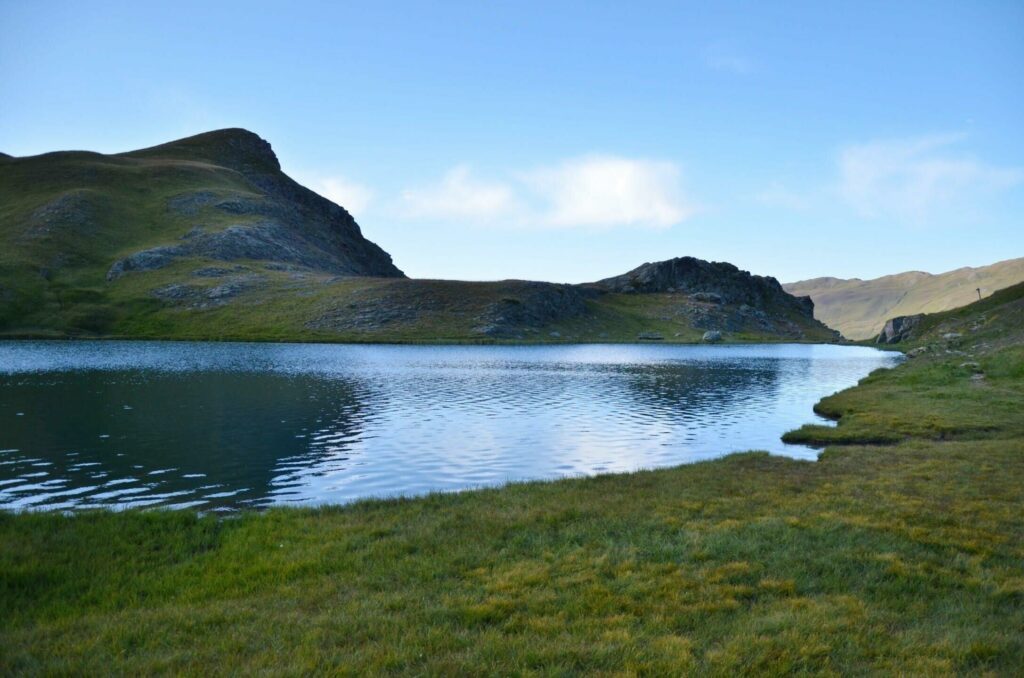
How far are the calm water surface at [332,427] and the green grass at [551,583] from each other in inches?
316

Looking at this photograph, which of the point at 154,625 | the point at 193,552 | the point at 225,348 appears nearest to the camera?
the point at 154,625

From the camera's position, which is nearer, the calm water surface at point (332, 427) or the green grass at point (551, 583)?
the green grass at point (551, 583)

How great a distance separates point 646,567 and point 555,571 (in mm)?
2161

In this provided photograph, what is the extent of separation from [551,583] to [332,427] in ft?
107

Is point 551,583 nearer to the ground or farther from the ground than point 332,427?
farther from the ground

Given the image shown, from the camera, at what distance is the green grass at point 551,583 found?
1046 centimetres

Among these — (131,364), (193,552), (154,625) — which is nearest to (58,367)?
(131,364)

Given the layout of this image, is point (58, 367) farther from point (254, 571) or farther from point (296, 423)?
point (254, 571)

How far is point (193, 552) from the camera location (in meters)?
17.1

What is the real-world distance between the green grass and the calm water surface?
26.4 feet

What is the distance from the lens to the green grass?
412 inches

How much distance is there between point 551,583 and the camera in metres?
13.8

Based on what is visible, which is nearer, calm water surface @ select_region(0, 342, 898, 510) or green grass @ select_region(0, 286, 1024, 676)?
green grass @ select_region(0, 286, 1024, 676)

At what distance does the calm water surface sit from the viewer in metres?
28.7
